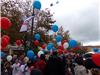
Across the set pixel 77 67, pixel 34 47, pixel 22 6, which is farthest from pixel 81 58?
pixel 22 6

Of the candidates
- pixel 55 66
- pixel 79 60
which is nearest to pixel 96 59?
pixel 55 66

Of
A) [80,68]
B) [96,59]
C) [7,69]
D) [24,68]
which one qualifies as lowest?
[7,69]

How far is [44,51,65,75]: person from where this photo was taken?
42.4ft

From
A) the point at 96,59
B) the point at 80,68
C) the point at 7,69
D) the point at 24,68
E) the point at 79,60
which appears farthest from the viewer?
the point at 7,69

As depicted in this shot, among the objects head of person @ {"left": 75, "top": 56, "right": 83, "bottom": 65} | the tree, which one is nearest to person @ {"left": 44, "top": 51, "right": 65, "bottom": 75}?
head of person @ {"left": 75, "top": 56, "right": 83, "bottom": 65}

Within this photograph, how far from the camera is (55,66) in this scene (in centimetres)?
1295

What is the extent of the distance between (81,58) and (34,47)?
713 centimetres

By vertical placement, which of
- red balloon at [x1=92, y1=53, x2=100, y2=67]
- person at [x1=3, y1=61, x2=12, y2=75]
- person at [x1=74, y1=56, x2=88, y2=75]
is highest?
red balloon at [x1=92, y1=53, x2=100, y2=67]

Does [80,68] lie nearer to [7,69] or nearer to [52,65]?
[52,65]

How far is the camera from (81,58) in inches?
565

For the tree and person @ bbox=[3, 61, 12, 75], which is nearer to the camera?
person @ bbox=[3, 61, 12, 75]

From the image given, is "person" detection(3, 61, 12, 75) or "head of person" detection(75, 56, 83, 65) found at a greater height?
"head of person" detection(75, 56, 83, 65)

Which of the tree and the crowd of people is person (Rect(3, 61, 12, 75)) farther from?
the tree

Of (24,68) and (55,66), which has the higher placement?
(55,66)
